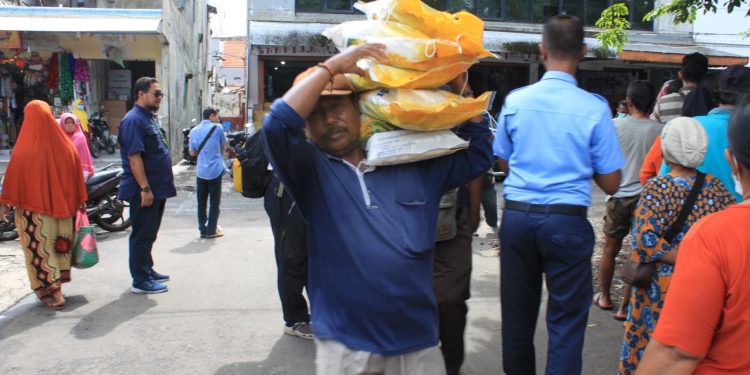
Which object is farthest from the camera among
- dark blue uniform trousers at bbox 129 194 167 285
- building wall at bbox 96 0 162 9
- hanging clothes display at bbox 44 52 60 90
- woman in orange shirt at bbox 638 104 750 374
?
building wall at bbox 96 0 162 9

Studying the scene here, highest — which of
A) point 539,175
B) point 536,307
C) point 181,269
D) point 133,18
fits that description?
point 133,18

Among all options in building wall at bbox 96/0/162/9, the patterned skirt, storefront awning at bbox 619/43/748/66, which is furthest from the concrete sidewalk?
building wall at bbox 96/0/162/9

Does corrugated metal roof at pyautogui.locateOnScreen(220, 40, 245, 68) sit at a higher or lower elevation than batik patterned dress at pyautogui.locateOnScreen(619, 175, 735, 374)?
higher

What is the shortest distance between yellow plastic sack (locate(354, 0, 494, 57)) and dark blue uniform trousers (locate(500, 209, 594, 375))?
0.98 m

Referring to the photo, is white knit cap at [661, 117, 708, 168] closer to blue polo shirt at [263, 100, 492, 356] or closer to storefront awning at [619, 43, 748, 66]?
blue polo shirt at [263, 100, 492, 356]

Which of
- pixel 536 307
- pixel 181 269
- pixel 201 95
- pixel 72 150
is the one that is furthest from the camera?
pixel 201 95

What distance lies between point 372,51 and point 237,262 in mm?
4870

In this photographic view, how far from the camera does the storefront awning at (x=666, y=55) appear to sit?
583 inches

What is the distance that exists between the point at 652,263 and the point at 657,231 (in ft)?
0.53

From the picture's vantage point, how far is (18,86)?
52.2 feet

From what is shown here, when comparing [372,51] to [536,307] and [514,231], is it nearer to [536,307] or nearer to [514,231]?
[514,231]

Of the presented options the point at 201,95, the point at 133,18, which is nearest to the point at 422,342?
the point at 133,18

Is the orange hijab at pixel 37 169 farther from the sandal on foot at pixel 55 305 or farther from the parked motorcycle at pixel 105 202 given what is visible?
the parked motorcycle at pixel 105 202

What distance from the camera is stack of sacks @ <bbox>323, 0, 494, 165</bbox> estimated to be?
2.11m
